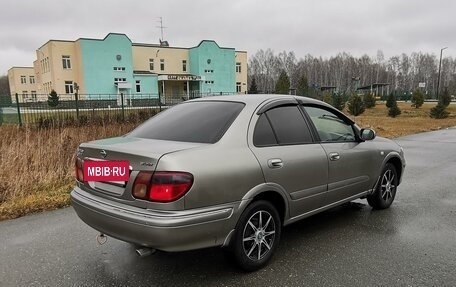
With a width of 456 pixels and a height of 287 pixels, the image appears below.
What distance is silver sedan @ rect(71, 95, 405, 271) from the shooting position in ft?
9.14

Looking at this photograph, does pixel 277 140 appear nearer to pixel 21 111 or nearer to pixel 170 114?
pixel 170 114

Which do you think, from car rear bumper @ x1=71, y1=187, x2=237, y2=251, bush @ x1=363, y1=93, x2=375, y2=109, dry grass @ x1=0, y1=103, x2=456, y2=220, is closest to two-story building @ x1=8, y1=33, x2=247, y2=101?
bush @ x1=363, y1=93, x2=375, y2=109

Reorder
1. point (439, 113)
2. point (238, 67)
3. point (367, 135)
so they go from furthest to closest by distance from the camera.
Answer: point (238, 67)
point (439, 113)
point (367, 135)

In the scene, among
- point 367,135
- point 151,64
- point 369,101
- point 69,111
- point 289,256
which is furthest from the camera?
point 151,64

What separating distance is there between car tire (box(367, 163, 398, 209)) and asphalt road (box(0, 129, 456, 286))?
13 centimetres

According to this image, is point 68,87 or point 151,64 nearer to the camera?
point 68,87

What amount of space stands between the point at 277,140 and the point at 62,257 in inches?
98.1

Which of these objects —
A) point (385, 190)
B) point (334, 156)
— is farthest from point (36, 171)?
point (385, 190)

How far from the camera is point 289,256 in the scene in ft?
12.0

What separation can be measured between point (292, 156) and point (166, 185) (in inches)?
54.7

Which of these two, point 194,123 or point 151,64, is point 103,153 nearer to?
point 194,123

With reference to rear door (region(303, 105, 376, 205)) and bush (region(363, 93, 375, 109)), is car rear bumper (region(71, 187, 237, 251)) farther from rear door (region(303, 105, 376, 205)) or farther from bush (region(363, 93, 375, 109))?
bush (region(363, 93, 375, 109))

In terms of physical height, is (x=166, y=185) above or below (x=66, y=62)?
below

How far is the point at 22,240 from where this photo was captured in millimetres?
4156
